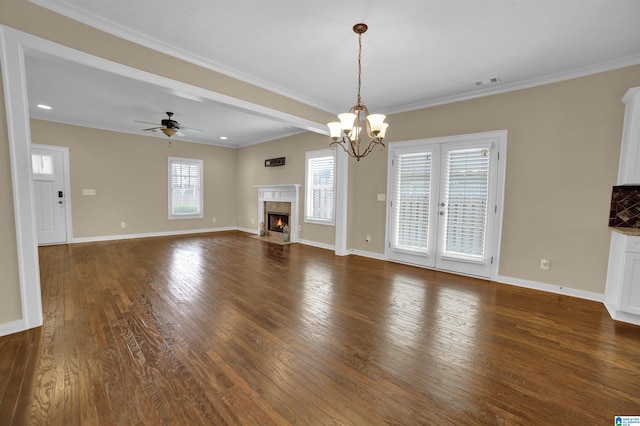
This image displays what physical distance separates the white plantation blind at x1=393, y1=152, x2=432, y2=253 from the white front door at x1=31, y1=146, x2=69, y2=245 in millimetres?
7349

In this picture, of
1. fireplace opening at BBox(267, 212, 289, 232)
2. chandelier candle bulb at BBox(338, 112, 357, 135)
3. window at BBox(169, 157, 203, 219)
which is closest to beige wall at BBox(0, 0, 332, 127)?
chandelier candle bulb at BBox(338, 112, 357, 135)

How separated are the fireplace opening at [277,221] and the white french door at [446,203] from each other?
3.17 metres

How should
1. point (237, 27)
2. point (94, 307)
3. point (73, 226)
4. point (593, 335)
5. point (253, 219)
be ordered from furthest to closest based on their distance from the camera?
1. point (253, 219)
2. point (73, 226)
3. point (94, 307)
4. point (237, 27)
5. point (593, 335)

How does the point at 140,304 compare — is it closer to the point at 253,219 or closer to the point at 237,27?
the point at 237,27

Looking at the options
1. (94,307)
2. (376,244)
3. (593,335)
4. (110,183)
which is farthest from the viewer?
(110,183)

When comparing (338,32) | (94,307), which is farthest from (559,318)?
(94,307)

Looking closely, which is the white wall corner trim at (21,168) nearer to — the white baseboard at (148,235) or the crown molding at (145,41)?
the crown molding at (145,41)

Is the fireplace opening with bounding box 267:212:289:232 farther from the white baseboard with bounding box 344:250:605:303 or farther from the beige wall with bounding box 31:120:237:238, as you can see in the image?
the white baseboard with bounding box 344:250:605:303

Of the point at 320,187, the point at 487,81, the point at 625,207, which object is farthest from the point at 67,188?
the point at 625,207

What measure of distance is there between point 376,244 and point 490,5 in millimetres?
3872

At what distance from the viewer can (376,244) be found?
524 cm

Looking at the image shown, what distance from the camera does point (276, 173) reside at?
290 inches

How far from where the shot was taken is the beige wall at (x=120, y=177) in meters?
6.07

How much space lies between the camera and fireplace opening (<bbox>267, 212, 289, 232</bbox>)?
282 inches
